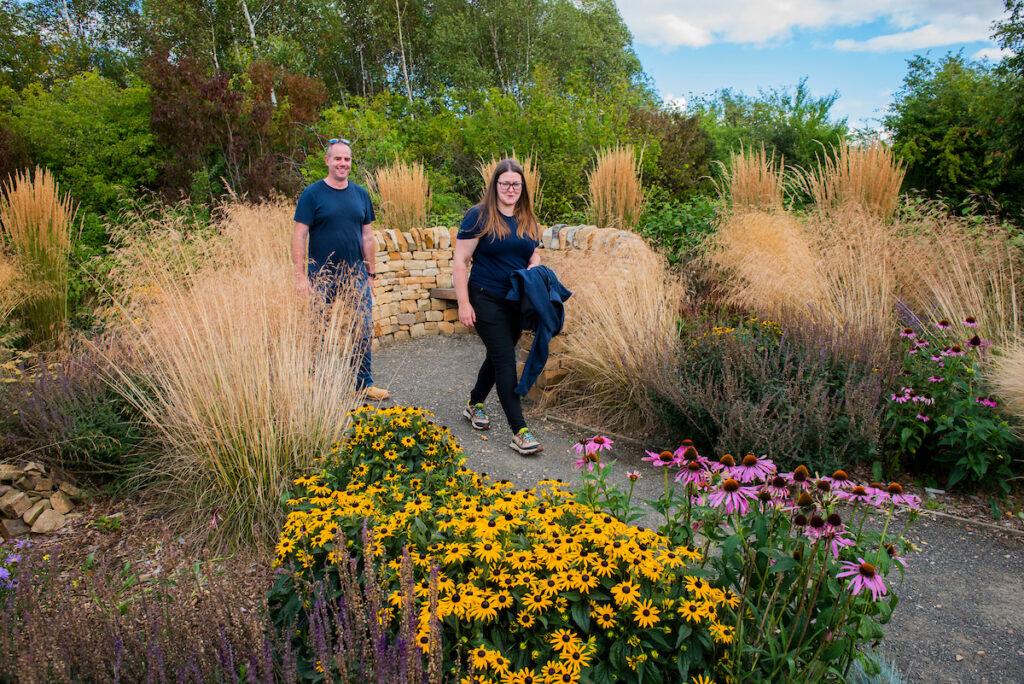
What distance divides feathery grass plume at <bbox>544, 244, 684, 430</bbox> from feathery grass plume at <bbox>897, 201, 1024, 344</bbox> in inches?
63.6

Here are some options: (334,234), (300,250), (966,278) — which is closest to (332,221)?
(334,234)

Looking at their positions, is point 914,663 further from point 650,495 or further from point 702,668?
point 650,495

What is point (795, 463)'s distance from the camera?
346cm

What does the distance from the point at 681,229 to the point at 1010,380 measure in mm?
3799

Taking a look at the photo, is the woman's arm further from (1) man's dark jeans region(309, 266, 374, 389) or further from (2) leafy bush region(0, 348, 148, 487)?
(2) leafy bush region(0, 348, 148, 487)

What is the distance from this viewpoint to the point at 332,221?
173 inches

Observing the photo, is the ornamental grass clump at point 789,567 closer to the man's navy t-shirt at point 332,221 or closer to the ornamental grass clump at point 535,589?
the ornamental grass clump at point 535,589

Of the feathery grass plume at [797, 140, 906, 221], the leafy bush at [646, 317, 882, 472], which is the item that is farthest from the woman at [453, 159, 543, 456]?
the feathery grass plume at [797, 140, 906, 221]

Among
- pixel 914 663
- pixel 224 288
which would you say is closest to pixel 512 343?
pixel 224 288

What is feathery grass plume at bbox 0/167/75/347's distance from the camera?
545 cm

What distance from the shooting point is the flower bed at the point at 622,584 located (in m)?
1.61

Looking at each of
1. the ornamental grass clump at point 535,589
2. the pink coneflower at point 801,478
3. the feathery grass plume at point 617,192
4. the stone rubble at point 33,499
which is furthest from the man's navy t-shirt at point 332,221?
the feathery grass plume at point 617,192

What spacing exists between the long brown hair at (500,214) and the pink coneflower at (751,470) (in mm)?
2369

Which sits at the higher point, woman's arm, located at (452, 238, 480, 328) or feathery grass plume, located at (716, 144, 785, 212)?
feathery grass plume, located at (716, 144, 785, 212)
